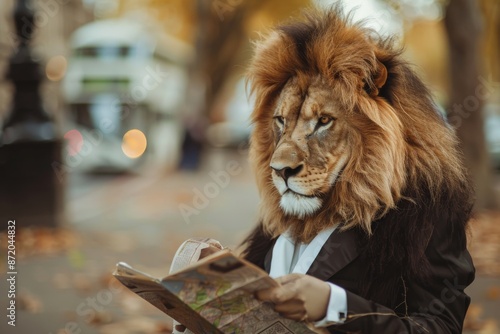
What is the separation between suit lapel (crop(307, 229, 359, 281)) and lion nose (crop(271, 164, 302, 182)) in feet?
0.71

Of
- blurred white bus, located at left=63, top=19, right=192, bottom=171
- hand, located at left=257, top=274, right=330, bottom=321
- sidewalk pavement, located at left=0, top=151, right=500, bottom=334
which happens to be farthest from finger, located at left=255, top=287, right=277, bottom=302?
blurred white bus, located at left=63, top=19, right=192, bottom=171

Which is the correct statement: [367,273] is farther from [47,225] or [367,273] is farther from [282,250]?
[47,225]

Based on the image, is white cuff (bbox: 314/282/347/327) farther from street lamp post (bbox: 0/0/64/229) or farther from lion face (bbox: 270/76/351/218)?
street lamp post (bbox: 0/0/64/229)

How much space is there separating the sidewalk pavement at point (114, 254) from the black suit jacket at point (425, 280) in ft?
12.3

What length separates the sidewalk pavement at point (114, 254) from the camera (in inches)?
239

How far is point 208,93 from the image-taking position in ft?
107

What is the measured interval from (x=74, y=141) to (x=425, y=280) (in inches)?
833

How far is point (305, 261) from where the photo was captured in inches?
89.5

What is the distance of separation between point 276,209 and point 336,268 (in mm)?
320

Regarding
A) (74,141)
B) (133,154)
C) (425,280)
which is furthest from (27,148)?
(133,154)

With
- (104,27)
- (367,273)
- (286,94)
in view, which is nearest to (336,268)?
(367,273)

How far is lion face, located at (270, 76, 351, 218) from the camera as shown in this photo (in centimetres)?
223

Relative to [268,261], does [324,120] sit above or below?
above

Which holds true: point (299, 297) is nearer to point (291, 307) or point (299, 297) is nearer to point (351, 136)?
point (291, 307)
